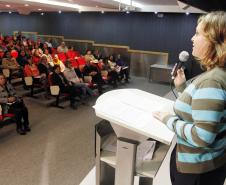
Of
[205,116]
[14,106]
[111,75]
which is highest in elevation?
[205,116]

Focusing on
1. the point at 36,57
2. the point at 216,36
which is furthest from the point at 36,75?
the point at 216,36

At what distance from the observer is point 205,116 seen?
81 centimetres

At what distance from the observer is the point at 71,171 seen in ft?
9.32

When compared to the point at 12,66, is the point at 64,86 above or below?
below

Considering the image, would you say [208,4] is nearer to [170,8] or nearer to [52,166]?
[52,166]

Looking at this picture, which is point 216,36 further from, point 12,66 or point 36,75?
point 12,66

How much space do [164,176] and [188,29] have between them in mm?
6966

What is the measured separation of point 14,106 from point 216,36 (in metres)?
3.59

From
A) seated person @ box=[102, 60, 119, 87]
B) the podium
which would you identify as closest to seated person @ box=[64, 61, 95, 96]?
seated person @ box=[102, 60, 119, 87]

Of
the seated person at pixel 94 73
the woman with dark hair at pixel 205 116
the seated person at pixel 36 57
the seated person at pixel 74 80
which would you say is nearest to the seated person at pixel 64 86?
the seated person at pixel 74 80

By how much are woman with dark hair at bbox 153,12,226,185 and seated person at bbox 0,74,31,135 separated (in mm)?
3268

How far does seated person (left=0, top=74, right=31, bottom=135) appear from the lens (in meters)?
3.69

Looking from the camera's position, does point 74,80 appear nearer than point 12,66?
Yes

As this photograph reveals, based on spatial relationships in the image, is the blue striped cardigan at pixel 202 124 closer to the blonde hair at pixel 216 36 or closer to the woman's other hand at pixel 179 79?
the blonde hair at pixel 216 36
